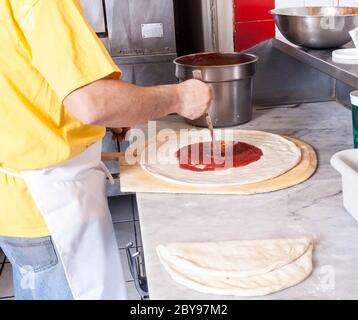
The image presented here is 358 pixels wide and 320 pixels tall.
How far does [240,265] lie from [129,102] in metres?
0.44

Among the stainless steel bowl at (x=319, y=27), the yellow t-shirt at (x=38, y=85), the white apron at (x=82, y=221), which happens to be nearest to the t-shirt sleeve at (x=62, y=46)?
the yellow t-shirt at (x=38, y=85)

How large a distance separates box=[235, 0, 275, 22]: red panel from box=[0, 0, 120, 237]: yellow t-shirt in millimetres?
1502

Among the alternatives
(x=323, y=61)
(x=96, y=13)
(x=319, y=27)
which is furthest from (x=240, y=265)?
(x=96, y=13)

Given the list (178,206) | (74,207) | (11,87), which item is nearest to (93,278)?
(74,207)

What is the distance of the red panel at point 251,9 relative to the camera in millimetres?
2625

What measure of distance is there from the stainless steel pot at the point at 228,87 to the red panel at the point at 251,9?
738 mm

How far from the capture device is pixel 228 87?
5.98 ft

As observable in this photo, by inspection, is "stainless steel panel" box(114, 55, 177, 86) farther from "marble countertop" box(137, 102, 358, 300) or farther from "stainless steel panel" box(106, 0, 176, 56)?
"marble countertop" box(137, 102, 358, 300)

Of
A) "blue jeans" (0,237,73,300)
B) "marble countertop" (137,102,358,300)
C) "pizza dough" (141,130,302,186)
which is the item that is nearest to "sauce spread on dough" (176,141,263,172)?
"pizza dough" (141,130,302,186)

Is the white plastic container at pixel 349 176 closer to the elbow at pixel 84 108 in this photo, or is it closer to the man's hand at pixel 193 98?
the man's hand at pixel 193 98

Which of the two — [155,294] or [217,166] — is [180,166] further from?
[155,294]

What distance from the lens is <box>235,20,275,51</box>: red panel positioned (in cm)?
266

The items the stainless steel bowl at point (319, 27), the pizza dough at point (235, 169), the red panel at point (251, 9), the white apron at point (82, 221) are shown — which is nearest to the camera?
the white apron at point (82, 221)

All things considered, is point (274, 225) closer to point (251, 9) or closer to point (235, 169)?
point (235, 169)
